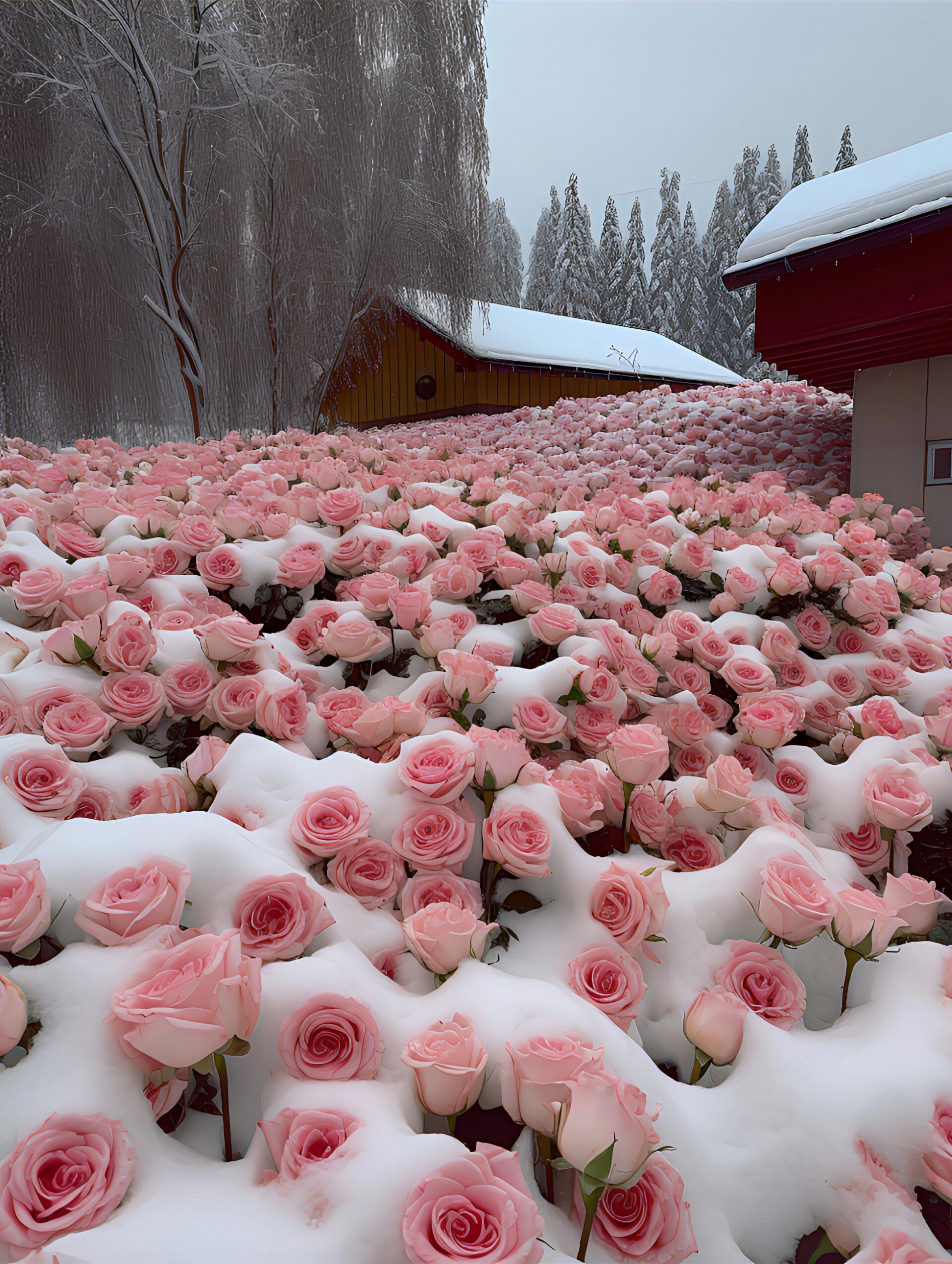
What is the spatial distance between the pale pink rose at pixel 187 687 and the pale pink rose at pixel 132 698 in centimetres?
3

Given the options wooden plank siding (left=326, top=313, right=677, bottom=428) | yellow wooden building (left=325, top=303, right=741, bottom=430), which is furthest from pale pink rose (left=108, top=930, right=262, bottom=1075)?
wooden plank siding (left=326, top=313, right=677, bottom=428)

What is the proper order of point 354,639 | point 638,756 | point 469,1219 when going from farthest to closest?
point 354,639
point 638,756
point 469,1219

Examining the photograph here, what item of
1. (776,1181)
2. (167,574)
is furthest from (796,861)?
(167,574)

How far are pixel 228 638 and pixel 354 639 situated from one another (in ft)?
1.06

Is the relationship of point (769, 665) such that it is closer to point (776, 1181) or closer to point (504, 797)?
point (504, 797)

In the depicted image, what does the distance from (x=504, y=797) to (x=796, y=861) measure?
1.59 ft

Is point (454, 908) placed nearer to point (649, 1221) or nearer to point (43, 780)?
point (649, 1221)

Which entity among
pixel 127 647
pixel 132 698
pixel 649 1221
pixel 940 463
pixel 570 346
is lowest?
pixel 649 1221

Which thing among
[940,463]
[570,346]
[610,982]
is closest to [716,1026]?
[610,982]

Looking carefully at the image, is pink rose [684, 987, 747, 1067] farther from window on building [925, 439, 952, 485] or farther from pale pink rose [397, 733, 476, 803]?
window on building [925, 439, 952, 485]

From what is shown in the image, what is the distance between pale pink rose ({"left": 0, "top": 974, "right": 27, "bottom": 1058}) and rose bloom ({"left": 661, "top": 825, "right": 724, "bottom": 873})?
1113 millimetres

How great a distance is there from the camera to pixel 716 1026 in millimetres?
949

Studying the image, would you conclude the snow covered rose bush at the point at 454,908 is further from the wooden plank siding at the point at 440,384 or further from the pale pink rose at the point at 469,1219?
the wooden plank siding at the point at 440,384

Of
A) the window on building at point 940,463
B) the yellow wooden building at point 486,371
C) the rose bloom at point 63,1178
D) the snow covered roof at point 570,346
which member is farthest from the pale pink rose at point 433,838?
the yellow wooden building at point 486,371
